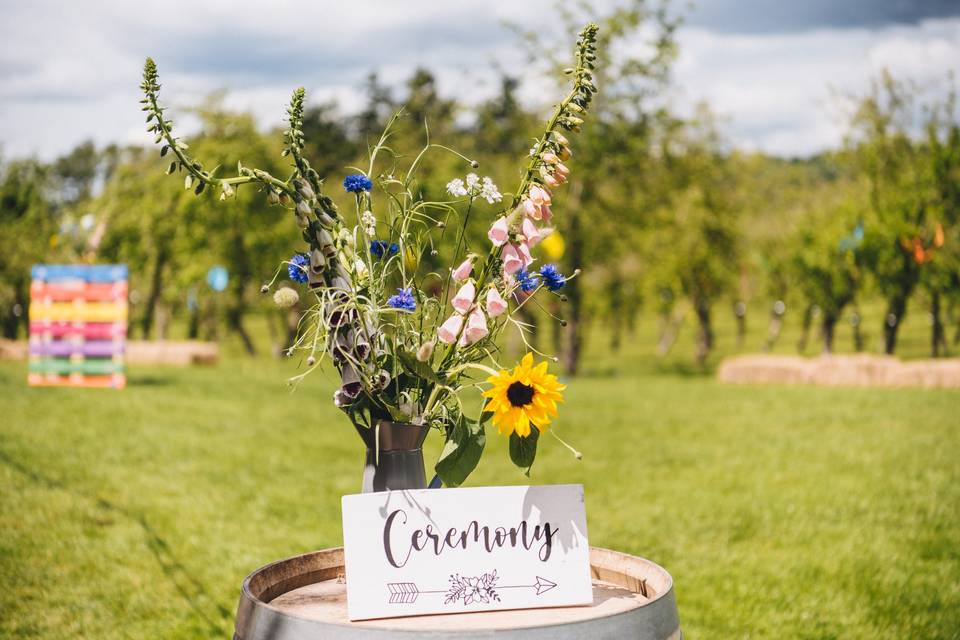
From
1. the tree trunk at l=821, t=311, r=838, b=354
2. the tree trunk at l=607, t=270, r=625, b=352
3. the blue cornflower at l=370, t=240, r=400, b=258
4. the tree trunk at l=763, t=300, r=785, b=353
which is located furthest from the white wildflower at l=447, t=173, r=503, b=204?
the tree trunk at l=763, t=300, r=785, b=353

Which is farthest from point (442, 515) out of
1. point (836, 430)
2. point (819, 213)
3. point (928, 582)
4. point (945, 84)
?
point (819, 213)

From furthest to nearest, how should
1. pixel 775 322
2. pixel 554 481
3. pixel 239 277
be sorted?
pixel 775 322 → pixel 239 277 → pixel 554 481

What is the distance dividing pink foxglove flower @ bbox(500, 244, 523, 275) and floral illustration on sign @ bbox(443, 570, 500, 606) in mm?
613

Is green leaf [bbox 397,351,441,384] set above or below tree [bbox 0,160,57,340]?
below

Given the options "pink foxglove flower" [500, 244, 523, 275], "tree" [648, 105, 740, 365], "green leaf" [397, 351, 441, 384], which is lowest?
"green leaf" [397, 351, 441, 384]

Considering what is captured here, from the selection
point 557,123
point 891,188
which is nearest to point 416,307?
point 557,123

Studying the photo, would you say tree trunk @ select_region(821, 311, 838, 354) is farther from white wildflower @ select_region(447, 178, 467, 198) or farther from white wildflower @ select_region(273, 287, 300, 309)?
white wildflower @ select_region(273, 287, 300, 309)

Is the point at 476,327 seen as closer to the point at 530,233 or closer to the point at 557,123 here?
the point at 530,233

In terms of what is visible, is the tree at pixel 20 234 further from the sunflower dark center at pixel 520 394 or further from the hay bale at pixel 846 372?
the sunflower dark center at pixel 520 394

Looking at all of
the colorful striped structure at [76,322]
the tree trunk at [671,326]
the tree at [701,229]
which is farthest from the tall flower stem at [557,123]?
the tree trunk at [671,326]

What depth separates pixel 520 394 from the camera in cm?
183

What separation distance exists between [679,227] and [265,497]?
17.9m

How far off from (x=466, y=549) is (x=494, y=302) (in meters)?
0.49

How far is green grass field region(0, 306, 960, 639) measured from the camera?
389 centimetres
